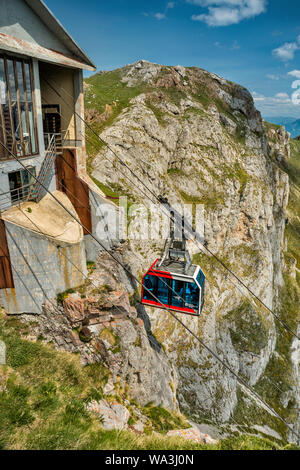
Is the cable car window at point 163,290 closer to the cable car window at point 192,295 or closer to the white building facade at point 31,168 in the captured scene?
the cable car window at point 192,295

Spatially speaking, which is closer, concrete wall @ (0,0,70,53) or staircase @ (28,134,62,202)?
concrete wall @ (0,0,70,53)

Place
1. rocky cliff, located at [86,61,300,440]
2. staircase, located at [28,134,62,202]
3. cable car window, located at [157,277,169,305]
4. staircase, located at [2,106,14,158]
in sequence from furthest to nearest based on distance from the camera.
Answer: rocky cliff, located at [86,61,300,440] < staircase, located at [28,134,62,202] < cable car window, located at [157,277,169,305] < staircase, located at [2,106,14,158]

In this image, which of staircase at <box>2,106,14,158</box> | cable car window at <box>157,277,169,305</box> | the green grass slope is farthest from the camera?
cable car window at <box>157,277,169,305</box>

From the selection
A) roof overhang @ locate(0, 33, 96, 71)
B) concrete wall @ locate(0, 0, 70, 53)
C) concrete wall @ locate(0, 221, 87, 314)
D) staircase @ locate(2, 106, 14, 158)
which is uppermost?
concrete wall @ locate(0, 0, 70, 53)

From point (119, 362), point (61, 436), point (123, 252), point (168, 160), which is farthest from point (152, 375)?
point (168, 160)

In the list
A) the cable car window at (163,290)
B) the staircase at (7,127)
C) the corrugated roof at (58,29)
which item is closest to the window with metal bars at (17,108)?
the staircase at (7,127)

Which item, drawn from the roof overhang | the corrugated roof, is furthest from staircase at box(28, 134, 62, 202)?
the corrugated roof

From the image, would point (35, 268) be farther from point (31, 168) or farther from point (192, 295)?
point (192, 295)

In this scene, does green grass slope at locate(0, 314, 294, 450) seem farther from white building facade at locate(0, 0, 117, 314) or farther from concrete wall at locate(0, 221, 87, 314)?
white building facade at locate(0, 0, 117, 314)

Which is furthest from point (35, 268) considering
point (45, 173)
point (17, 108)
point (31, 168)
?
point (17, 108)
